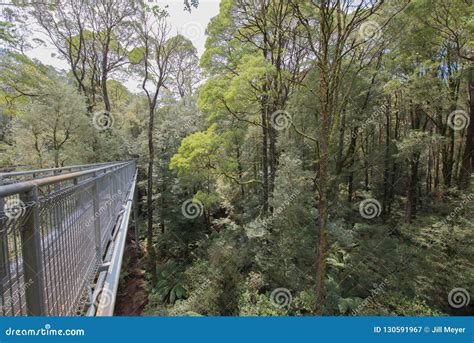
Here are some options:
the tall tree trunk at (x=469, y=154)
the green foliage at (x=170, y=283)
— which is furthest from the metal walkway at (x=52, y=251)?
the tall tree trunk at (x=469, y=154)

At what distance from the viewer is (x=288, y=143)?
34.1 feet

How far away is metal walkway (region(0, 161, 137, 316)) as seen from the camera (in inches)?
48.6

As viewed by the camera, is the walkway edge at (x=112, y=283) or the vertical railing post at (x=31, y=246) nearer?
the vertical railing post at (x=31, y=246)

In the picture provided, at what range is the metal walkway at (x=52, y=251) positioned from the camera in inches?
48.6

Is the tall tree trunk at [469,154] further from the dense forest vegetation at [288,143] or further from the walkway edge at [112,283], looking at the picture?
the walkway edge at [112,283]

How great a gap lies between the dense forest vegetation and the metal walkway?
3860mm

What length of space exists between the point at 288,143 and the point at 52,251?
377 inches

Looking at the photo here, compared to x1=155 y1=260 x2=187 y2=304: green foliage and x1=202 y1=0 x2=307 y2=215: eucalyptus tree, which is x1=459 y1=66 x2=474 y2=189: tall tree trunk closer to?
x1=202 y1=0 x2=307 y2=215: eucalyptus tree

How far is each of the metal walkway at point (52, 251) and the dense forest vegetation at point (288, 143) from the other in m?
3.86

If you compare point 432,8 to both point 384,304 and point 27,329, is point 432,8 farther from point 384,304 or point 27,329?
point 27,329

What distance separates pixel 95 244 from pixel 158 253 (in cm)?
1170

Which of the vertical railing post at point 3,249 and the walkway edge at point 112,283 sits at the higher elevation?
the vertical railing post at point 3,249

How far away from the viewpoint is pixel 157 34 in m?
11.2

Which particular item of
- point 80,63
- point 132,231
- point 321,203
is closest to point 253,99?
point 321,203
